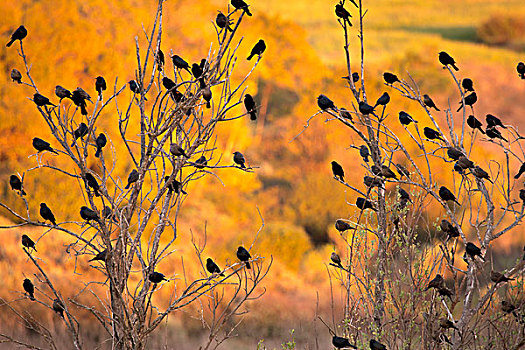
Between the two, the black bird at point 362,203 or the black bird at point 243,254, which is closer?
the black bird at point 243,254

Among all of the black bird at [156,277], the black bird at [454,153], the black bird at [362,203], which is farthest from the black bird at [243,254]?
the black bird at [454,153]

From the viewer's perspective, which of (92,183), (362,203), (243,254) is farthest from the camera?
(362,203)

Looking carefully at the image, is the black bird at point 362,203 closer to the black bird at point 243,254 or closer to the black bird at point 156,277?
the black bird at point 243,254

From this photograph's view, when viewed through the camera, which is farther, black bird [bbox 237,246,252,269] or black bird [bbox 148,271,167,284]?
black bird [bbox 237,246,252,269]

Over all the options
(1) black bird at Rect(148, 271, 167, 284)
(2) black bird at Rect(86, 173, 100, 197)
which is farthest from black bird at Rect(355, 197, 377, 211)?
(2) black bird at Rect(86, 173, 100, 197)

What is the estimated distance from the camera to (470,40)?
6.44m

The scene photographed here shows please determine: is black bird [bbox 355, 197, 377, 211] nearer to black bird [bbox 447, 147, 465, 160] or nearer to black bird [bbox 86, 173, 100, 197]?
black bird [bbox 447, 147, 465, 160]

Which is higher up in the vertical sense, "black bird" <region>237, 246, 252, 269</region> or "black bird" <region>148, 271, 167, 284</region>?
"black bird" <region>237, 246, 252, 269</region>

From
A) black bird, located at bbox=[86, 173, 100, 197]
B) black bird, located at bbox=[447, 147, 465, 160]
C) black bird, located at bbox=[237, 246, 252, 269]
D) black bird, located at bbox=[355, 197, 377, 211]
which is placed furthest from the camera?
black bird, located at bbox=[355, 197, 377, 211]

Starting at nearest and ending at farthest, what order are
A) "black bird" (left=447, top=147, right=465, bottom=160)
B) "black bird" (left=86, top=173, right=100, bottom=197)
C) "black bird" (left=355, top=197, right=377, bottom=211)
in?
"black bird" (left=86, top=173, right=100, bottom=197)
"black bird" (left=447, top=147, right=465, bottom=160)
"black bird" (left=355, top=197, right=377, bottom=211)

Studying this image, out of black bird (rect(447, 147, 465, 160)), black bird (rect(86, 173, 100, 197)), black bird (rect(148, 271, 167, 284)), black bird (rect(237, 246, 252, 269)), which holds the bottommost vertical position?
black bird (rect(148, 271, 167, 284))

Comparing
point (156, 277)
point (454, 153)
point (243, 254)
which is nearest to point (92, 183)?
point (156, 277)

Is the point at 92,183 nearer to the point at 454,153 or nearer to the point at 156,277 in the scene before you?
the point at 156,277

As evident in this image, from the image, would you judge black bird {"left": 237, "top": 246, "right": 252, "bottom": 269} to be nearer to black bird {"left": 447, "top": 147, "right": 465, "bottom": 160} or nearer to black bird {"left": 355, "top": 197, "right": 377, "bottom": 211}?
black bird {"left": 355, "top": 197, "right": 377, "bottom": 211}
